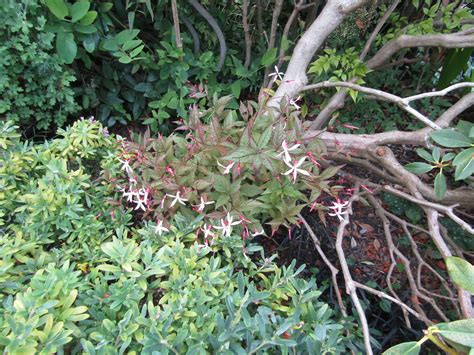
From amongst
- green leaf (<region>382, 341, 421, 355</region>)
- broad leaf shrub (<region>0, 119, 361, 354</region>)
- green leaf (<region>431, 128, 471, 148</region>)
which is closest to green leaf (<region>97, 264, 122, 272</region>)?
broad leaf shrub (<region>0, 119, 361, 354</region>)

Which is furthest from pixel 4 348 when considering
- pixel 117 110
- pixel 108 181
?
pixel 117 110

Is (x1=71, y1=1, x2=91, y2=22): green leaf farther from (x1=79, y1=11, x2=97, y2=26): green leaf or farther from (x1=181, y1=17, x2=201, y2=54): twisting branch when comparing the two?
(x1=181, y1=17, x2=201, y2=54): twisting branch

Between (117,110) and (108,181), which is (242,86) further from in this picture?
(108,181)

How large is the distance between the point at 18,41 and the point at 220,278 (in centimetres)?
148

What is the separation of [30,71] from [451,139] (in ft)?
6.15

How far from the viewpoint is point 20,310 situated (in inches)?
34.1

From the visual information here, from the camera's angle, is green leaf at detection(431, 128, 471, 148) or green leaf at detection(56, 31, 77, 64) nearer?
green leaf at detection(431, 128, 471, 148)

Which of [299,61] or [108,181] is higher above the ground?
[299,61]

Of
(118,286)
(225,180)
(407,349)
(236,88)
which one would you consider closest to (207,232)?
(225,180)

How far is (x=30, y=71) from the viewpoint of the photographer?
6.18ft

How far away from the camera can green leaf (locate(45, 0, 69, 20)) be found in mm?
1723

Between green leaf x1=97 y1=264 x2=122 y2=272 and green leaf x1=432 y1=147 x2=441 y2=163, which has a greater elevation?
→ green leaf x1=432 y1=147 x2=441 y2=163

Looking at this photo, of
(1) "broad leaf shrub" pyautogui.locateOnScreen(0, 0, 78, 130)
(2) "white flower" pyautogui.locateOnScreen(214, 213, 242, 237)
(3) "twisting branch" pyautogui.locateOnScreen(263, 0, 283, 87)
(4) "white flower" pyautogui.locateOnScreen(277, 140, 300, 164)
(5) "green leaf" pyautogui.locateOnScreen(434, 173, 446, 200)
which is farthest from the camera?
(3) "twisting branch" pyautogui.locateOnScreen(263, 0, 283, 87)

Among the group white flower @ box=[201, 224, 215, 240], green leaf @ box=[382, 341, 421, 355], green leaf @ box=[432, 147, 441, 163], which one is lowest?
white flower @ box=[201, 224, 215, 240]
